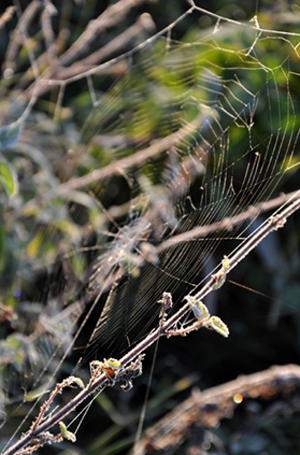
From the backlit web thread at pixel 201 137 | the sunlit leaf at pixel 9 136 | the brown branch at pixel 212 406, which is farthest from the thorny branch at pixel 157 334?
the sunlit leaf at pixel 9 136

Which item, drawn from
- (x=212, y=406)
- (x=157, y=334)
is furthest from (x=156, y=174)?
(x=157, y=334)

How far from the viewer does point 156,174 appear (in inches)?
49.3

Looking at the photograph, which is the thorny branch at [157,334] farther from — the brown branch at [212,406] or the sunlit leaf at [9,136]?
the sunlit leaf at [9,136]

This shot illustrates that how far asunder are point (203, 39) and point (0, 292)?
0.87 metres

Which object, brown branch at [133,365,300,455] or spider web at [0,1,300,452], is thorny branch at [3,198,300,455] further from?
brown branch at [133,365,300,455]

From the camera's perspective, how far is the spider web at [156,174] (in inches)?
31.8

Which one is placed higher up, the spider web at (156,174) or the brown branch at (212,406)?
the spider web at (156,174)

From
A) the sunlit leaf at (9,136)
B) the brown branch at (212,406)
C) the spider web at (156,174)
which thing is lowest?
the brown branch at (212,406)

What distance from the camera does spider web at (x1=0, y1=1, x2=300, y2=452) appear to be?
81 cm

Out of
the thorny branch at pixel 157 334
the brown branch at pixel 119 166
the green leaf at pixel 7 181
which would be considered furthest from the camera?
the brown branch at pixel 119 166

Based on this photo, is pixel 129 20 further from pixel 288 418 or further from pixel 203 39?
pixel 288 418

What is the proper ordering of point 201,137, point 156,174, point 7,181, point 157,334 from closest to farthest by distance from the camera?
1. point 157,334
2. point 7,181
3. point 201,137
4. point 156,174

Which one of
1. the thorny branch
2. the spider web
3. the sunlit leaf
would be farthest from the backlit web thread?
the sunlit leaf

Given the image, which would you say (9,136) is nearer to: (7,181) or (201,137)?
(7,181)
